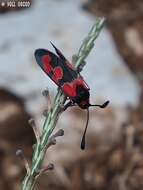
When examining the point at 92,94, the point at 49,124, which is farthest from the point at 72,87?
the point at 92,94

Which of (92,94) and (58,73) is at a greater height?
(58,73)

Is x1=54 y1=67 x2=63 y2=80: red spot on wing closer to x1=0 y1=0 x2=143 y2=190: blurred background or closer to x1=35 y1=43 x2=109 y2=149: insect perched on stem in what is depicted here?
x1=35 y1=43 x2=109 y2=149: insect perched on stem

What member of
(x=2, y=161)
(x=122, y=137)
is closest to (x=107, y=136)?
(x=122, y=137)

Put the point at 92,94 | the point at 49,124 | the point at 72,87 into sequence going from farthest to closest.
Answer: the point at 92,94 → the point at 72,87 → the point at 49,124

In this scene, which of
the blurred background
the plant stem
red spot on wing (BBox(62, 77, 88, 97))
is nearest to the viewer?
the plant stem

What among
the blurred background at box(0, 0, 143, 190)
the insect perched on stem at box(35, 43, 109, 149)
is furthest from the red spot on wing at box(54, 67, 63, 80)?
the blurred background at box(0, 0, 143, 190)

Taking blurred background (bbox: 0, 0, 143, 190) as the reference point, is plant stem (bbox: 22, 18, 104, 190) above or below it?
above

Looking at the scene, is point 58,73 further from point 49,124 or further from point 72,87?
point 49,124
